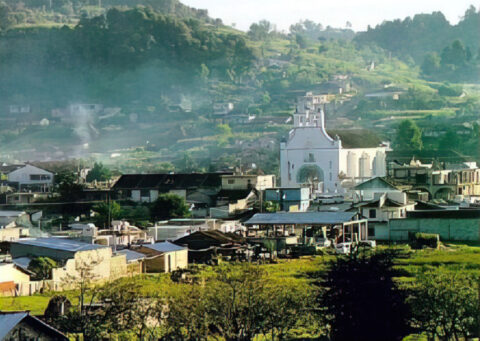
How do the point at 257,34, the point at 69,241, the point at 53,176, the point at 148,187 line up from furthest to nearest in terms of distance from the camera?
1. the point at 257,34
2. the point at 53,176
3. the point at 148,187
4. the point at 69,241

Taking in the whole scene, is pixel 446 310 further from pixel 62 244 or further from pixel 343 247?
pixel 62 244

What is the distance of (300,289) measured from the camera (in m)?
9.73

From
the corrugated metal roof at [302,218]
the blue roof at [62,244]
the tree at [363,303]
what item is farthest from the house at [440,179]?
the tree at [363,303]

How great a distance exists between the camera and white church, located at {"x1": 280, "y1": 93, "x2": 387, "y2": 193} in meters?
23.7

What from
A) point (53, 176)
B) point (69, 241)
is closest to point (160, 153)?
point (53, 176)

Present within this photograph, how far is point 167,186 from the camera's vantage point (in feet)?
70.1

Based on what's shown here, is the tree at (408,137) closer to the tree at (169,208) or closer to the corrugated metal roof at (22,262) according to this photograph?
the tree at (169,208)

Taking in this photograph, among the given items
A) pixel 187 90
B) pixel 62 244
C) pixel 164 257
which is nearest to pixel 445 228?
pixel 164 257

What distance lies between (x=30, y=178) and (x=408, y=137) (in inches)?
401

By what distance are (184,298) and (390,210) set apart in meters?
7.07

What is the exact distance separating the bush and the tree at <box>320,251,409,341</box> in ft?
16.0

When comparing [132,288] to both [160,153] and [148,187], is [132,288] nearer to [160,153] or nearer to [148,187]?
[148,187]

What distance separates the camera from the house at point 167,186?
20.7 meters

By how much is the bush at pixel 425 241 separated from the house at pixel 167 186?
658cm
